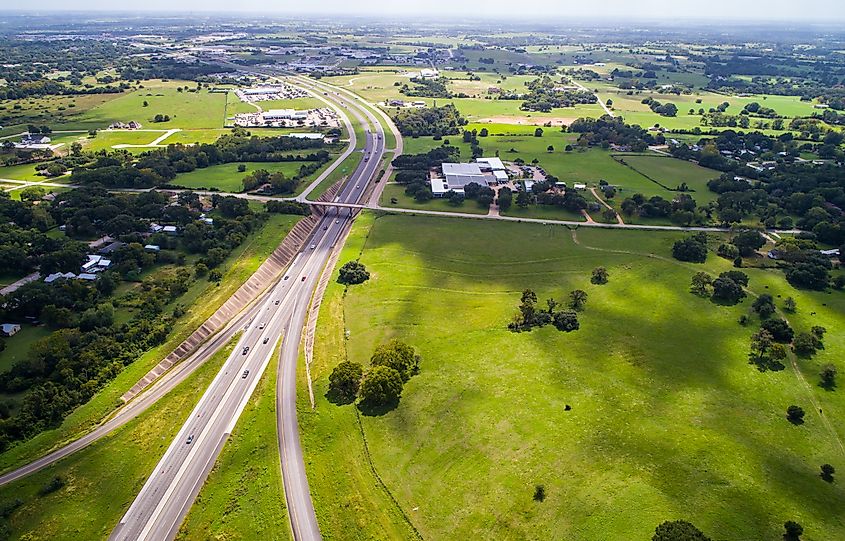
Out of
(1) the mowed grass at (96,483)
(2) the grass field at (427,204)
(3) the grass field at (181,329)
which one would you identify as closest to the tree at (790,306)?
(2) the grass field at (427,204)

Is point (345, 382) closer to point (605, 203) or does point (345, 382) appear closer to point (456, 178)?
point (456, 178)

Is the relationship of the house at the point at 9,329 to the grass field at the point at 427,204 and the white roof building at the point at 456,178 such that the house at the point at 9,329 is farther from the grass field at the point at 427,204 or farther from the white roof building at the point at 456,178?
the white roof building at the point at 456,178

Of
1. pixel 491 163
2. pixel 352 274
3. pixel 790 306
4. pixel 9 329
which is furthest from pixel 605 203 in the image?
pixel 9 329

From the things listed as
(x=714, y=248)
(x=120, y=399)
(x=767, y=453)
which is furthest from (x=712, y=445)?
(x=120, y=399)

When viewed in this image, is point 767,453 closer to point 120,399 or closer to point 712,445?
point 712,445

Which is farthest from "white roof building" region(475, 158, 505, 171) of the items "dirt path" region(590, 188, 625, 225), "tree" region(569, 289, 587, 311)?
A: "tree" region(569, 289, 587, 311)
